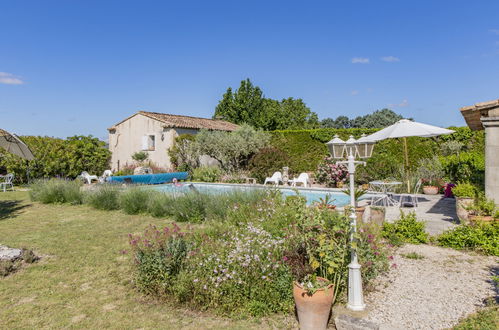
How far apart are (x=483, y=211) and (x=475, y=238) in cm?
82

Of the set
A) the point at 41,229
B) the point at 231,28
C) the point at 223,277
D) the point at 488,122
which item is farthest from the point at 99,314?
the point at 231,28

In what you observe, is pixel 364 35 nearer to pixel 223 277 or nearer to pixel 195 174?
pixel 195 174

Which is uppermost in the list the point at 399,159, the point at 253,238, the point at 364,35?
the point at 364,35

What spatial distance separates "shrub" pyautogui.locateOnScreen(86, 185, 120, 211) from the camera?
10.8m

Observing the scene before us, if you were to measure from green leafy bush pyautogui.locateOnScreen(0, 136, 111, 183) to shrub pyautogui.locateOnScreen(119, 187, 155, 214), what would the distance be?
11313 mm

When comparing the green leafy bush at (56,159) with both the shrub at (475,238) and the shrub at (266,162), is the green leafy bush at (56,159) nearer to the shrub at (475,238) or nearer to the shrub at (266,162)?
the shrub at (266,162)

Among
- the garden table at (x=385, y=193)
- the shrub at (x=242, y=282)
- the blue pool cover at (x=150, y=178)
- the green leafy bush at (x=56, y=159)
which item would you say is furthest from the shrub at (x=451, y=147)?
the green leafy bush at (x=56, y=159)

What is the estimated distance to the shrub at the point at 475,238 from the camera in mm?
5484

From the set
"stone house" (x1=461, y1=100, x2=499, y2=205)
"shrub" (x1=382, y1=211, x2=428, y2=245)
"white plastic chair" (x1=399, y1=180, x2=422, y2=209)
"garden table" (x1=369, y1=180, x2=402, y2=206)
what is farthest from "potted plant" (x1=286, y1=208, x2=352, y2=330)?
"white plastic chair" (x1=399, y1=180, x2=422, y2=209)

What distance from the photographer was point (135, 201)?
394 inches

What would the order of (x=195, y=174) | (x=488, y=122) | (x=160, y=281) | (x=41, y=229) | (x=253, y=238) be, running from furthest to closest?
1. (x=195, y=174)
2. (x=41, y=229)
3. (x=488, y=122)
4. (x=253, y=238)
5. (x=160, y=281)

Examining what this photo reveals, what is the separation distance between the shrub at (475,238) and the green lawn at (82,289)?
13.4ft

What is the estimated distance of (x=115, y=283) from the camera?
4668 mm

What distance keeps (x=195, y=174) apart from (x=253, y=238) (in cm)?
1578
